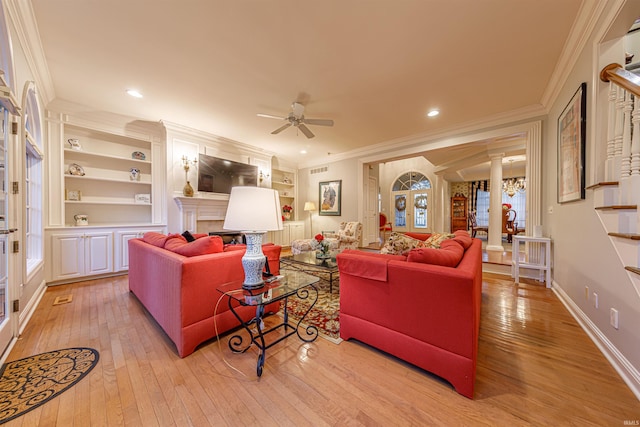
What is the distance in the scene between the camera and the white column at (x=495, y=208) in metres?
5.25

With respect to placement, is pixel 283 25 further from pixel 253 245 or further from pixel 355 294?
pixel 355 294

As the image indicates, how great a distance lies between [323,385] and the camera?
4.53 feet

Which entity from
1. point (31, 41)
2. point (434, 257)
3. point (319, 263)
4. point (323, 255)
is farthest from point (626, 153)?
point (31, 41)

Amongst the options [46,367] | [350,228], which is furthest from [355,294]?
[350,228]

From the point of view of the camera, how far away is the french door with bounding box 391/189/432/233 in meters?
8.28

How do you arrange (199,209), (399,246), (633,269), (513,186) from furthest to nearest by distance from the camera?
(513,186) < (199,209) < (399,246) < (633,269)

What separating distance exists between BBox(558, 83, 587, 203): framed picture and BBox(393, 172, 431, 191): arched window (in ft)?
18.0

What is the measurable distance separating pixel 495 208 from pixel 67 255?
8216mm

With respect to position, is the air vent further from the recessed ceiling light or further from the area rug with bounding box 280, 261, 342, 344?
the recessed ceiling light

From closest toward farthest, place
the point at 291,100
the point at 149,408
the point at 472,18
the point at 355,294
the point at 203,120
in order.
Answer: the point at 149,408 → the point at 355,294 → the point at 472,18 → the point at 291,100 → the point at 203,120

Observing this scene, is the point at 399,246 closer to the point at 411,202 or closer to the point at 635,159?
the point at 635,159

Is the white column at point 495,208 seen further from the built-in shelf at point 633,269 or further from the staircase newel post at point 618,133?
the built-in shelf at point 633,269

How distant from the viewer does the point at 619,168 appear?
5.25 feet

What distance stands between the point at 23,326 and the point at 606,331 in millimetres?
4905
